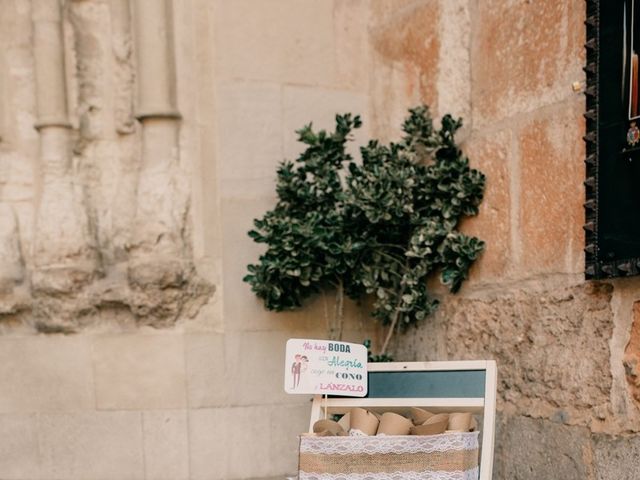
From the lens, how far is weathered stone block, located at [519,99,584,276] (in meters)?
2.28

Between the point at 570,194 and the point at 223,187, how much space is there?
132cm

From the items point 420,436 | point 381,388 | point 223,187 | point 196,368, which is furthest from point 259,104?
point 420,436

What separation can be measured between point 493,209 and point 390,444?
925mm

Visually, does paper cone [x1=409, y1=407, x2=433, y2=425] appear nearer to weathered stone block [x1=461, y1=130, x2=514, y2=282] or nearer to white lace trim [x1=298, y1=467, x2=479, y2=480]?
white lace trim [x1=298, y1=467, x2=479, y2=480]

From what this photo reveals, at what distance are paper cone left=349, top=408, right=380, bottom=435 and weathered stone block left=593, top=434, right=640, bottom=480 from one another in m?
0.61

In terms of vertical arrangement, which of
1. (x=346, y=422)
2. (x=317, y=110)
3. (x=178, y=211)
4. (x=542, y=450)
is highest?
(x=317, y=110)

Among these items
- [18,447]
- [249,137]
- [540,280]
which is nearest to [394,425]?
[540,280]

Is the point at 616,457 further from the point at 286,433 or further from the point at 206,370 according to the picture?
the point at 206,370

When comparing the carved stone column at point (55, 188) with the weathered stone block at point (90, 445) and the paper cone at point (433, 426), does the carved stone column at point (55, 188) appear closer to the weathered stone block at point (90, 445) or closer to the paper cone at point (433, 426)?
the weathered stone block at point (90, 445)

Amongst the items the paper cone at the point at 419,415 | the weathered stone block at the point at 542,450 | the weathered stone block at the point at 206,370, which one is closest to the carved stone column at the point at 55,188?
the weathered stone block at the point at 206,370

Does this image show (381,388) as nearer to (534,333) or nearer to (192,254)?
(534,333)

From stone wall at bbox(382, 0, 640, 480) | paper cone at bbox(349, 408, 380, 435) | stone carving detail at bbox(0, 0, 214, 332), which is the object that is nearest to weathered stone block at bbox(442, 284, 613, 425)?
stone wall at bbox(382, 0, 640, 480)

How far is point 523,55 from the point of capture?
2.52 meters

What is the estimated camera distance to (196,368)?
2.96 m
